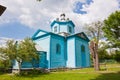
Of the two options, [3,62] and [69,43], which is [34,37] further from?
[3,62]

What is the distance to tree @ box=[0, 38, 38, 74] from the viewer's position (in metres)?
23.2

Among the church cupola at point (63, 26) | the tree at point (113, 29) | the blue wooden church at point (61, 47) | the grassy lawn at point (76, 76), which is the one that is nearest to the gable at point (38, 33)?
the blue wooden church at point (61, 47)

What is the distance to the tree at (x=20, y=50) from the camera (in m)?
23.2

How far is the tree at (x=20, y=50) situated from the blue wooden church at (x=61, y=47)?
18.4 feet

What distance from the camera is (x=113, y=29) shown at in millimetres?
34844

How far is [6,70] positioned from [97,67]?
13.6 m

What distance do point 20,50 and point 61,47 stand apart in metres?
11.8

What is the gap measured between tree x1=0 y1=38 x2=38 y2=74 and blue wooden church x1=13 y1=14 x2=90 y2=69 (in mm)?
5609

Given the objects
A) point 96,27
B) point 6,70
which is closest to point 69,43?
point 6,70

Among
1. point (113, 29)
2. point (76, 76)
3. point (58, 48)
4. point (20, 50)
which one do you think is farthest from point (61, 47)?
point (76, 76)

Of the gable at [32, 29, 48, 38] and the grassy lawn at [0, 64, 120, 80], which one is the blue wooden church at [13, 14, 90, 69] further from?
the grassy lawn at [0, 64, 120, 80]

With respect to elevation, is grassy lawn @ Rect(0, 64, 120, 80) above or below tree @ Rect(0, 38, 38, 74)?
below

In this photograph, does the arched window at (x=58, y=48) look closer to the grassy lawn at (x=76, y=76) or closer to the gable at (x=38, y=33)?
the gable at (x=38, y=33)

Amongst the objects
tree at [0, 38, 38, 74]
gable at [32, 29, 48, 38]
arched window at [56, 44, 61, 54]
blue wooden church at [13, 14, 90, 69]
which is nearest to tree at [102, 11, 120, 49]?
blue wooden church at [13, 14, 90, 69]
